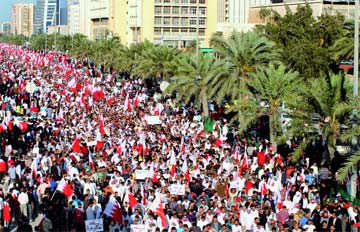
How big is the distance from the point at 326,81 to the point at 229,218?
8041mm

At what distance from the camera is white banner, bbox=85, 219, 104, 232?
1472 cm

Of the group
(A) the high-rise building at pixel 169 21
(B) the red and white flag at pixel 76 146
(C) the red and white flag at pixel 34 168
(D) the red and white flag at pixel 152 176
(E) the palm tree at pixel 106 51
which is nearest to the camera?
(D) the red and white flag at pixel 152 176

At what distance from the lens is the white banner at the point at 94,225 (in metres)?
14.7

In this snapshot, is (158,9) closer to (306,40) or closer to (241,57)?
(306,40)

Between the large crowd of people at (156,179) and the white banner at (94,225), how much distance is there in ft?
0.12

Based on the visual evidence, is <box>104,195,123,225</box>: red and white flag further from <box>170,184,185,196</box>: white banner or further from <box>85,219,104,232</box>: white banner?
<box>170,184,185,196</box>: white banner

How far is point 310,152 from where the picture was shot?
2370cm

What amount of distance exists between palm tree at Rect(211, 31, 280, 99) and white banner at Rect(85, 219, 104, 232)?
52.1ft

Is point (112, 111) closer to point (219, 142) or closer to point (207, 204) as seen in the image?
point (219, 142)

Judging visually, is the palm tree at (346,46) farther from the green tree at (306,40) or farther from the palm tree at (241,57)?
the green tree at (306,40)

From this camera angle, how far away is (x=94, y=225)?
580 inches

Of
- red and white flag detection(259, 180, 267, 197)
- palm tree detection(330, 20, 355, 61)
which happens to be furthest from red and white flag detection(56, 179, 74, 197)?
palm tree detection(330, 20, 355, 61)

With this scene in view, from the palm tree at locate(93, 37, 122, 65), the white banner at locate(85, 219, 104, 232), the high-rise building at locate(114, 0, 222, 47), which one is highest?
the high-rise building at locate(114, 0, 222, 47)

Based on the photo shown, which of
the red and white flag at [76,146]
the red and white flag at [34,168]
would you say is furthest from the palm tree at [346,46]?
the red and white flag at [34,168]
